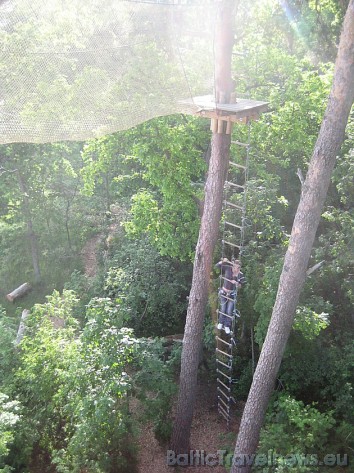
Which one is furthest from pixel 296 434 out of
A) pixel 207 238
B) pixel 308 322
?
pixel 207 238

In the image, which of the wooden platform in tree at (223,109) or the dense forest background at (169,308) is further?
the dense forest background at (169,308)

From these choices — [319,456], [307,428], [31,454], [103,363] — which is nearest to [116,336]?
[103,363]

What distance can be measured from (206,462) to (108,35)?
8.01m

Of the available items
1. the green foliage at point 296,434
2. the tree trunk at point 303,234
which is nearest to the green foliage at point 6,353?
the tree trunk at point 303,234

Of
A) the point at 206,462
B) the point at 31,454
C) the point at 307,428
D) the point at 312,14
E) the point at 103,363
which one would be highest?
the point at 312,14

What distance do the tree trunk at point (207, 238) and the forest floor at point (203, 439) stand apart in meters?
0.41

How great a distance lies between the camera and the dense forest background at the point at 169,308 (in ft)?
24.3

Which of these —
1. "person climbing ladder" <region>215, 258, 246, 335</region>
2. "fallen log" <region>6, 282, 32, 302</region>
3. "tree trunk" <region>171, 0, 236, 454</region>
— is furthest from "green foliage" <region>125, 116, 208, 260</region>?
"fallen log" <region>6, 282, 32, 302</region>

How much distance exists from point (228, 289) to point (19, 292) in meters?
8.68

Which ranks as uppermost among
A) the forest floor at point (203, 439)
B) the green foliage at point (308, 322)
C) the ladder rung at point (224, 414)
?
the green foliage at point (308, 322)

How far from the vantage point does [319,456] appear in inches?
316

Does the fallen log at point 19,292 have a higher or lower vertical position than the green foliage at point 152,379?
A: lower

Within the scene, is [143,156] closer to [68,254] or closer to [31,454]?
[31,454]

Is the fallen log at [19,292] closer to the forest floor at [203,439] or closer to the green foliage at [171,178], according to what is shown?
the green foliage at [171,178]
